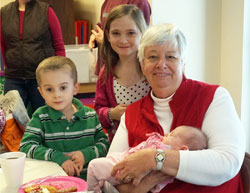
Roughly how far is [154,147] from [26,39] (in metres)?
1.73

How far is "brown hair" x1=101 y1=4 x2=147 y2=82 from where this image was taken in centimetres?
198

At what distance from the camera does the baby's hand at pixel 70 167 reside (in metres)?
1.62

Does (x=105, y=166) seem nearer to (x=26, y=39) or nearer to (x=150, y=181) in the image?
(x=150, y=181)

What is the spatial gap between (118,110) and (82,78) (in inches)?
112

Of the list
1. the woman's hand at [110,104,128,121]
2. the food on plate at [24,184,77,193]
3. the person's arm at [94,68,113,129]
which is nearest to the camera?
the food on plate at [24,184,77,193]

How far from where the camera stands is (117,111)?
6.33 ft

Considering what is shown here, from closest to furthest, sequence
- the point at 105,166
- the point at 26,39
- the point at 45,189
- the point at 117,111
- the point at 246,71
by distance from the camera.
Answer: the point at 45,189 < the point at 105,166 < the point at 117,111 < the point at 26,39 < the point at 246,71

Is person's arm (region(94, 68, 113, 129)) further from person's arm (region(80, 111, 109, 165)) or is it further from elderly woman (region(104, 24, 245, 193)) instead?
elderly woman (region(104, 24, 245, 193))

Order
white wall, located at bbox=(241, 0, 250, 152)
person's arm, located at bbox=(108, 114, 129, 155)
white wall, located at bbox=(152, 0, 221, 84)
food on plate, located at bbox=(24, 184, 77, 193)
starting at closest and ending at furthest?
food on plate, located at bbox=(24, 184, 77, 193), person's arm, located at bbox=(108, 114, 129, 155), white wall, located at bbox=(241, 0, 250, 152), white wall, located at bbox=(152, 0, 221, 84)

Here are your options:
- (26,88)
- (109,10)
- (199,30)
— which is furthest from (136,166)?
(199,30)

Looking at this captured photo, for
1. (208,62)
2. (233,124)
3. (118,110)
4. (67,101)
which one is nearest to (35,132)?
(67,101)

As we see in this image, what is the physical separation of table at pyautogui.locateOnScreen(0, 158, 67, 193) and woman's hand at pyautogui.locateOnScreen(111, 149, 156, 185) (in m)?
0.24

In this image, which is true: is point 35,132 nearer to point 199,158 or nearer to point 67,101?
point 67,101

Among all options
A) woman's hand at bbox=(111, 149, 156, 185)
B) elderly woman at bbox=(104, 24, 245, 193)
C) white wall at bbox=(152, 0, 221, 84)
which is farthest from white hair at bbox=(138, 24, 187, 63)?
white wall at bbox=(152, 0, 221, 84)
